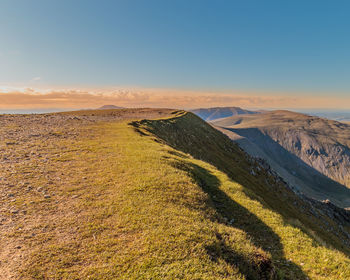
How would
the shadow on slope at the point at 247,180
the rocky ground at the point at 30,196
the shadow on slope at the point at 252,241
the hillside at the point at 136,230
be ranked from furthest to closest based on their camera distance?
the shadow on slope at the point at 247,180 → the shadow on slope at the point at 252,241 → the rocky ground at the point at 30,196 → the hillside at the point at 136,230

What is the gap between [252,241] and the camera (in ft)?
35.3

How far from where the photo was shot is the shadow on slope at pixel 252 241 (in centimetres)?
837

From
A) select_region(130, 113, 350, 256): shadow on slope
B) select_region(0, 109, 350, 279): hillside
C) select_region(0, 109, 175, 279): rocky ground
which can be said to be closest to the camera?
select_region(0, 109, 350, 279): hillside

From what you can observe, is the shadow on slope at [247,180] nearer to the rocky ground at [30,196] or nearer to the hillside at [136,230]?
the hillside at [136,230]

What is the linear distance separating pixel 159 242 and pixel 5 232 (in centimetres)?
768

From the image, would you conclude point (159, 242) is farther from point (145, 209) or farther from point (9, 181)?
point (9, 181)

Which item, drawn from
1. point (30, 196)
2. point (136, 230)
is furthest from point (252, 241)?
point (30, 196)

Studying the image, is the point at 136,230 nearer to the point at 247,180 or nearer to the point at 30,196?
the point at 30,196

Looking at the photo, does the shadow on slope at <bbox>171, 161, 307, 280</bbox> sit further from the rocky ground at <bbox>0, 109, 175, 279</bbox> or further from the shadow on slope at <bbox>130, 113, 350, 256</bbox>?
the rocky ground at <bbox>0, 109, 175, 279</bbox>

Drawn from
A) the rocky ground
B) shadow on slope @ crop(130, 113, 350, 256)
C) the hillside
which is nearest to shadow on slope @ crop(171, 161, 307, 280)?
the hillside

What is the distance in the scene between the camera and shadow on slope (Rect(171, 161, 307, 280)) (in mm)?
8367

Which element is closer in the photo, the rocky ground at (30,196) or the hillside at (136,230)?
the hillside at (136,230)

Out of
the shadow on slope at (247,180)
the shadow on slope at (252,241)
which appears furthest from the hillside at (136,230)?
the shadow on slope at (247,180)

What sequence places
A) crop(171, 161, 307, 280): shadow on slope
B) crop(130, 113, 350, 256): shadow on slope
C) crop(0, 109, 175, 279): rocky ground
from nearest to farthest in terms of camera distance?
crop(0, 109, 175, 279): rocky ground, crop(171, 161, 307, 280): shadow on slope, crop(130, 113, 350, 256): shadow on slope
